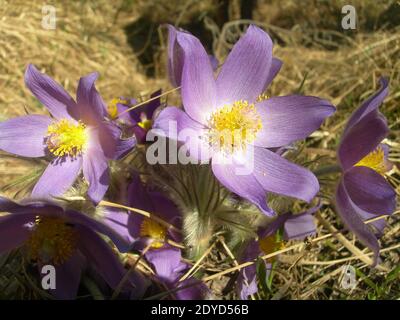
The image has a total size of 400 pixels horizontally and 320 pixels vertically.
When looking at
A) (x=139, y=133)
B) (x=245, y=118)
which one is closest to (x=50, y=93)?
(x=139, y=133)

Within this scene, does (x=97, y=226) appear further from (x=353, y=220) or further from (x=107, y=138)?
(x=353, y=220)

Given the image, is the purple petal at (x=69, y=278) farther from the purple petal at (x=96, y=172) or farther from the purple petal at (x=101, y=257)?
the purple petal at (x=96, y=172)

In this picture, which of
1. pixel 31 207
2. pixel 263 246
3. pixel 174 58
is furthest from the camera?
pixel 263 246

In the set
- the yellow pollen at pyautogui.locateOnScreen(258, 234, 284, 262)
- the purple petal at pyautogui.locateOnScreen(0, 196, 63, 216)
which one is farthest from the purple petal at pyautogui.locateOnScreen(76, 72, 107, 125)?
the yellow pollen at pyautogui.locateOnScreen(258, 234, 284, 262)

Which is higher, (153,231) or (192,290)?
(153,231)

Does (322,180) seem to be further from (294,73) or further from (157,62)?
(157,62)

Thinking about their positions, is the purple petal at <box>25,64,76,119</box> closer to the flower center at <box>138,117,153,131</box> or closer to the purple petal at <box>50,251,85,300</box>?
the flower center at <box>138,117,153,131</box>
